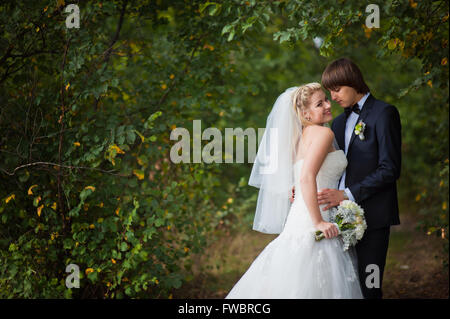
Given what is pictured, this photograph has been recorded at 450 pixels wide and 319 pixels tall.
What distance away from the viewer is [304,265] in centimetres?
304

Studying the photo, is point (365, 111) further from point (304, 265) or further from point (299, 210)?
point (304, 265)

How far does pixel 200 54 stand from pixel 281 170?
221cm

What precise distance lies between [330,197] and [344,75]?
868 mm

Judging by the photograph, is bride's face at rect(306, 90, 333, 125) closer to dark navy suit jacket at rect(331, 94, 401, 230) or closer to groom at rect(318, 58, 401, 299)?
groom at rect(318, 58, 401, 299)

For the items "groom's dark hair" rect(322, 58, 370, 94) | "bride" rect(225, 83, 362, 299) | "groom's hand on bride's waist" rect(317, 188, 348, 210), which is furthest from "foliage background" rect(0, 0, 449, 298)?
"groom's hand on bride's waist" rect(317, 188, 348, 210)

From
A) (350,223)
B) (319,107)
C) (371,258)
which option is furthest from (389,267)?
(319,107)

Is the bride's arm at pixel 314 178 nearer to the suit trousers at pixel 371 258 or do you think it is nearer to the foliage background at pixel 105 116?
the suit trousers at pixel 371 258

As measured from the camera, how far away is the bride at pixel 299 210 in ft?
9.95

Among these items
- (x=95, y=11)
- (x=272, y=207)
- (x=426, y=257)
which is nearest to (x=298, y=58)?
(x=426, y=257)

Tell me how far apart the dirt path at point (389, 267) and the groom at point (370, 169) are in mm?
2840

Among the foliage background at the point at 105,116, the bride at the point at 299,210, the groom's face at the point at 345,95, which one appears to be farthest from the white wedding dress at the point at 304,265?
the foliage background at the point at 105,116

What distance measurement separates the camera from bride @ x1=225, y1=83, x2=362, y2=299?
303 cm

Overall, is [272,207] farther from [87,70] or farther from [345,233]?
[87,70]

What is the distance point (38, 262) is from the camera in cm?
431
